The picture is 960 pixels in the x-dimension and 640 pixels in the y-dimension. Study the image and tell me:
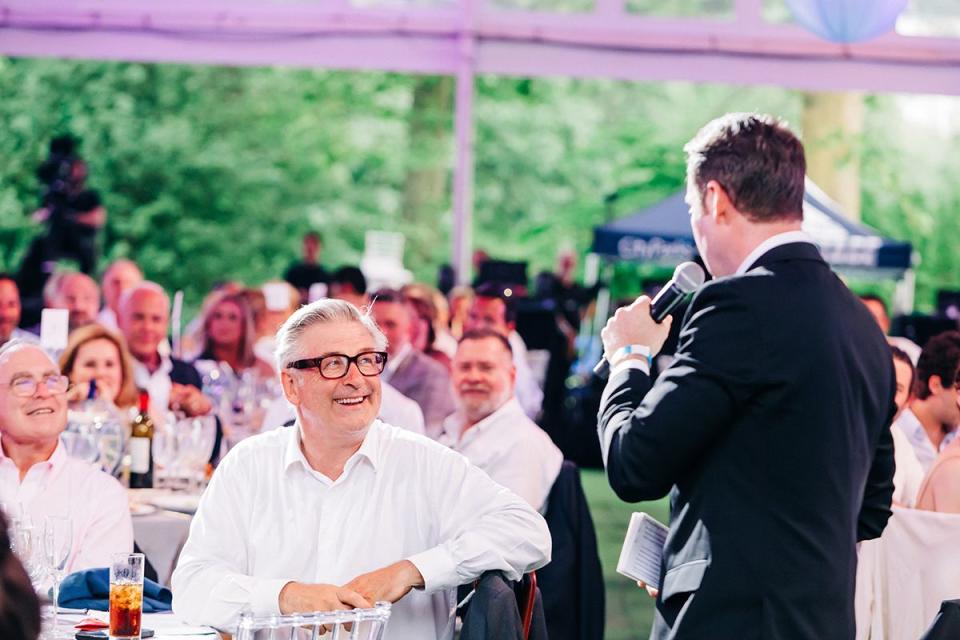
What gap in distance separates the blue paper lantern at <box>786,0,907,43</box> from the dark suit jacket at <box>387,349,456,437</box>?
9.53ft

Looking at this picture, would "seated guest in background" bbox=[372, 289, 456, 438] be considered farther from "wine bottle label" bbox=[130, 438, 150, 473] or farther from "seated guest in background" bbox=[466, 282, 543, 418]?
"wine bottle label" bbox=[130, 438, 150, 473]

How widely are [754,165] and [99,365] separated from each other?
4.10 metres

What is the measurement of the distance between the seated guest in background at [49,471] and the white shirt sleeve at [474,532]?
3.50 ft

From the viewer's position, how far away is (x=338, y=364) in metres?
3.38

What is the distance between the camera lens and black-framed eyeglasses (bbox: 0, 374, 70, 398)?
4.21 m

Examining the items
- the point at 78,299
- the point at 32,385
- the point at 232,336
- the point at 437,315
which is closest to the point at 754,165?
the point at 32,385

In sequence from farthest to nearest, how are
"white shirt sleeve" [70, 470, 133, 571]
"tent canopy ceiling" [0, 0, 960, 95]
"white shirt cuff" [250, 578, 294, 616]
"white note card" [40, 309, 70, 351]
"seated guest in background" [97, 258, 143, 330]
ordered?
"tent canopy ceiling" [0, 0, 960, 95] → "seated guest in background" [97, 258, 143, 330] → "white note card" [40, 309, 70, 351] → "white shirt sleeve" [70, 470, 133, 571] → "white shirt cuff" [250, 578, 294, 616]

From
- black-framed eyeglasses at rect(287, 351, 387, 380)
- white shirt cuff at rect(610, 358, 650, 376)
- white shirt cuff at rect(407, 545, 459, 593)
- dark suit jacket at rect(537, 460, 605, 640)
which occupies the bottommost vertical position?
dark suit jacket at rect(537, 460, 605, 640)

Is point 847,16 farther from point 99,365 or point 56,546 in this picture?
point 56,546

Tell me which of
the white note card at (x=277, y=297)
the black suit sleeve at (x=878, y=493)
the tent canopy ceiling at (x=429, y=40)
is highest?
the tent canopy ceiling at (x=429, y=40)

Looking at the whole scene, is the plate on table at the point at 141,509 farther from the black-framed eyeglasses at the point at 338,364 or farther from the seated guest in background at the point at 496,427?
the black-framed eyeglasses at the point at 338,364

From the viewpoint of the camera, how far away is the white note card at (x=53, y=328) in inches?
236

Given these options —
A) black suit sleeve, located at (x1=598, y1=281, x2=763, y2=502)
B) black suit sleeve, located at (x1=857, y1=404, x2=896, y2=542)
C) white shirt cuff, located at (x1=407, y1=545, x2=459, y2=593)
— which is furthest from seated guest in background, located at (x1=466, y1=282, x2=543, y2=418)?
black suit sleeve, located at (x1=598, y1=281, x2=763, y2=502)

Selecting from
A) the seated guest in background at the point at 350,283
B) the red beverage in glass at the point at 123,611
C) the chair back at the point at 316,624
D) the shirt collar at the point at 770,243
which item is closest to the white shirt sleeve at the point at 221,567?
the red beverage in glass at the point at 123,611
